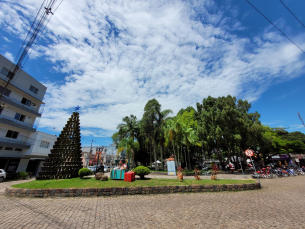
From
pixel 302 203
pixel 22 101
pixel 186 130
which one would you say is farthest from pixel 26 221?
pixel 22 101

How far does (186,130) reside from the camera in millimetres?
20719

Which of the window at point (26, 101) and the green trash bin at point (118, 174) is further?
the window at point (26, 101)

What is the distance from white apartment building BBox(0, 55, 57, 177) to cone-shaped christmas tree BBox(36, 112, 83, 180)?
43.0ft

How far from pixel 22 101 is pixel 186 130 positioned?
1080 inches

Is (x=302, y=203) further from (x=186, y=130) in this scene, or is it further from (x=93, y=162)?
(x=93, y=162)

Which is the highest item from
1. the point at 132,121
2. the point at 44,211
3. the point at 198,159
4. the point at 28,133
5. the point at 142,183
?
the point at 132,121

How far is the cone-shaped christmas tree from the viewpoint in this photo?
1194cm

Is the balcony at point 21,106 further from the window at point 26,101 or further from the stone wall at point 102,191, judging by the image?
the stone wall at point 102,191

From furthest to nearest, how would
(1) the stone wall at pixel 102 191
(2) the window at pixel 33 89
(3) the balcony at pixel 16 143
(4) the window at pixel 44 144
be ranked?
(4) the window at pixel 44 144 → (2) the window at pixel 33 89 → (3) the balcony at pixel 16 143 → (1) the stone wall at pixel 102 191

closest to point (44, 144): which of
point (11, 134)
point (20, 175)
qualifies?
point (11, 134)

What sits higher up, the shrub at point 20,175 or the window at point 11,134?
the window at point 11,134

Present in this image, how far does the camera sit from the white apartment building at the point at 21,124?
19594 mm

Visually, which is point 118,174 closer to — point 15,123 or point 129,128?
point 129,128

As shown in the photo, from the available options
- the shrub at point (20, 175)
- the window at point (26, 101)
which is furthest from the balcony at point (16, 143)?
the window at point (26, 101)
